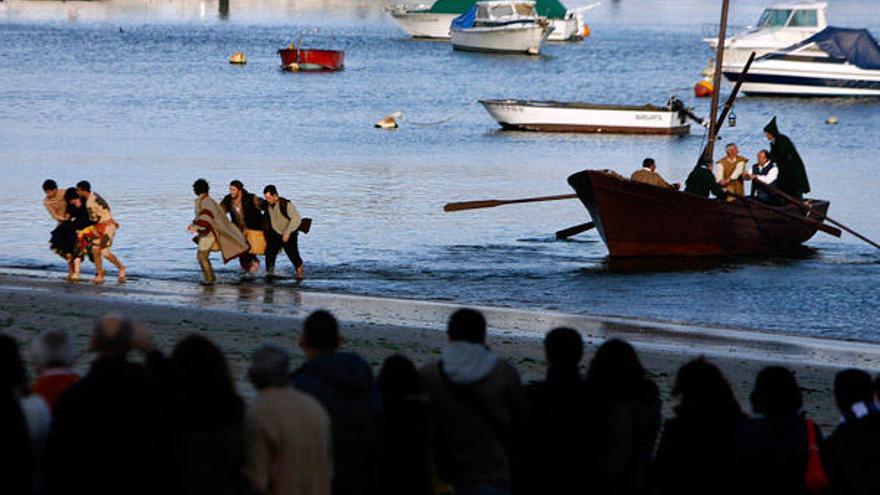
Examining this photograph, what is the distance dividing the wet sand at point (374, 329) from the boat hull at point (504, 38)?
7287 centimetres

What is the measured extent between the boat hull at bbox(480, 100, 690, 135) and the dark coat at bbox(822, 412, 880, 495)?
4641cm

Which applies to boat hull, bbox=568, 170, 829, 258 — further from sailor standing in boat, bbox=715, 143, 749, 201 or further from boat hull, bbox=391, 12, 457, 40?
boat hull, bbox=391, 12, 457, 40

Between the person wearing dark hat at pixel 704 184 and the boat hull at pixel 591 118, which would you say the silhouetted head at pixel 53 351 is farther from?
the boat hull at pixel 591 118

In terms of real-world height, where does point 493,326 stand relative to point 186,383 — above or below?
below

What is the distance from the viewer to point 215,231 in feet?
65.9

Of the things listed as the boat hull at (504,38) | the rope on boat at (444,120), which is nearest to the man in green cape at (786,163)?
the rope on boat at (444,120)

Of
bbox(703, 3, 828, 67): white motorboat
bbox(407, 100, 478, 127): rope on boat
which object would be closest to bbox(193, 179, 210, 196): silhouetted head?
bbox(407, 100, 478, 127): rope on boat

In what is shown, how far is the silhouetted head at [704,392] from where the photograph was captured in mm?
7445

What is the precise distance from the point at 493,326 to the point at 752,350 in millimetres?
3183

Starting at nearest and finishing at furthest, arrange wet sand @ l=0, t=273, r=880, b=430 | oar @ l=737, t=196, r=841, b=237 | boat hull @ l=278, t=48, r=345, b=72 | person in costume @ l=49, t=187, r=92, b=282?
wet sand @ l=0, t=273, r=880, b=430, person in costume @ l=49, t=187, r=92, b=282, oar @ l=737, t=196, r=841, b=237, boat hull @ l=278, t=48, r=345, b=72

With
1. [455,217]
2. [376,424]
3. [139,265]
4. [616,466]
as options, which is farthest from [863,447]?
[455,217]

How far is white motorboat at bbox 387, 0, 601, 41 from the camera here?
10962 cm

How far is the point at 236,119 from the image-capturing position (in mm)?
59875

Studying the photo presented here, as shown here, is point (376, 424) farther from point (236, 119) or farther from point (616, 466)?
point (236, 119)
